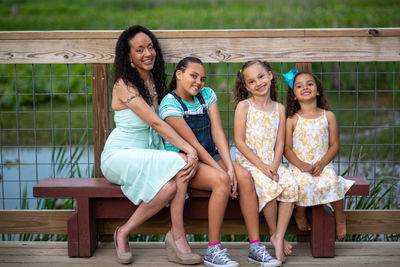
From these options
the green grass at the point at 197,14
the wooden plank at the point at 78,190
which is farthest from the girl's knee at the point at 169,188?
the green grass at the point at 197,14

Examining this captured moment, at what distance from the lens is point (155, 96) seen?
3.36 metres

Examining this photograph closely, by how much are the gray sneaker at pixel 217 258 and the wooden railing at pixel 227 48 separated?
0.43 meters

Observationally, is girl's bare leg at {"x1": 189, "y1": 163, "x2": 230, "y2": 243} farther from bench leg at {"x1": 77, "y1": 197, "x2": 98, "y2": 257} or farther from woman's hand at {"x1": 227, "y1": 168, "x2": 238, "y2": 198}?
bench leg at {"x1": 77, "y1": 197, "x2": 98, "y2": 257}

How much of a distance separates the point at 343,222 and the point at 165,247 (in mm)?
1056

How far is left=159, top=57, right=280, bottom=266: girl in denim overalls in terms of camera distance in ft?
10.0

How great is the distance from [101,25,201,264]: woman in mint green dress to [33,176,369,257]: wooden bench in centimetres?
11

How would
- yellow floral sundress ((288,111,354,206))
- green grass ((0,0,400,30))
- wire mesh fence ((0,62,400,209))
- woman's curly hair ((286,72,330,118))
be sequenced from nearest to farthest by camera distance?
yellow floral sundress ((288,111,354,206)) < woman's curly hair ((286,72,330,118)) < wire mesh fence ((0,62,400,209)) < green grass ((0,0,400,30))

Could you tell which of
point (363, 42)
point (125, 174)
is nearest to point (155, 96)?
point (125, 174)

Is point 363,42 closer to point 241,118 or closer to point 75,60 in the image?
point 241,118

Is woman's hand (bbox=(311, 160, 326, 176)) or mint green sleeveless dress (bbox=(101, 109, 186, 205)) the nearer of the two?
mint green sleeveless dress (bbox=(101, 109, 186, 205))

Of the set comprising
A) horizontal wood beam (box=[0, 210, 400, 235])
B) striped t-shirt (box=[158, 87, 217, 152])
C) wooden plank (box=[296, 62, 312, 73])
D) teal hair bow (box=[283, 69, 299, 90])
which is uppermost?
wooden plank (box=[296, 62, 312, 73])

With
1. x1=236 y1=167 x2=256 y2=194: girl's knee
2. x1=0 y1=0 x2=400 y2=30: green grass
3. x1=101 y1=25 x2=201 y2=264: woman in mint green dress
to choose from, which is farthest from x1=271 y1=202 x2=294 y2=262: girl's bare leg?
x1=0 y1=0 x2=400 y2=30: green grass

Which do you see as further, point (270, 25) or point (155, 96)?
point (270, 25)

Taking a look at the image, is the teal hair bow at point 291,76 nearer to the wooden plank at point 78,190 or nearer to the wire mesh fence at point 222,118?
the wooden plank at point 78,190
